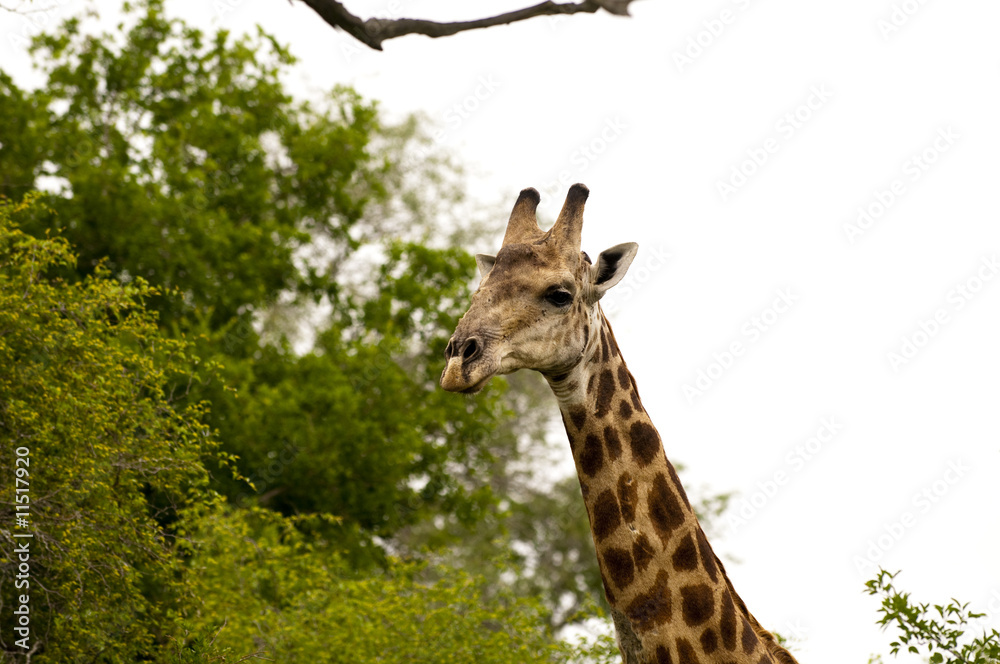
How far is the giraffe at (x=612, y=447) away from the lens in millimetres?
5762

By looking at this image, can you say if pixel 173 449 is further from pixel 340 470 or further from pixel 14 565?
pixel 340 470

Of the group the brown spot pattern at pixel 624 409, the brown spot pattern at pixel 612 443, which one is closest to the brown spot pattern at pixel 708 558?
the brown spot pattern at pixel 612 443

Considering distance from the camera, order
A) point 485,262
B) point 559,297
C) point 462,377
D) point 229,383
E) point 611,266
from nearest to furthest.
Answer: point 462,377 < point 559,297 < point 611,266 < point 485,262 < point 229,383

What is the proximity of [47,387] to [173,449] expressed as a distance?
1042mm

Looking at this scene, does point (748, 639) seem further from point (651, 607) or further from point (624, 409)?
point (624, 409)

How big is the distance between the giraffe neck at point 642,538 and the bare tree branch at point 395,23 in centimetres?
175

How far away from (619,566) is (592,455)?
0.61m

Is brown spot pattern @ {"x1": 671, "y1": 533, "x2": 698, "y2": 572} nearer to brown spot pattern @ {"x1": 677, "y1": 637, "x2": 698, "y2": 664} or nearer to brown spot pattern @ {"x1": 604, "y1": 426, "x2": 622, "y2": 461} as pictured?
brown spot pattern @ {"x1": 677, "y1": 637, "x2": 698, "y2": 664}

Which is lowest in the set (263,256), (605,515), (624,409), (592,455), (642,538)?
(642,538)

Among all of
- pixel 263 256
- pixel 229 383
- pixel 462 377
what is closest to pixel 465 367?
pixel 462 377

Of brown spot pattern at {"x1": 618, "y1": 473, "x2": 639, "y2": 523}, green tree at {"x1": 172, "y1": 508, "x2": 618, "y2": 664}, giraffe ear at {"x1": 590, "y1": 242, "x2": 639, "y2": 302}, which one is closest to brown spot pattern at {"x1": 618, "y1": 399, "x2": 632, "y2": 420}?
brown spot pattern at {"x1": 618, "y1": 473, "x2": 639, "y2": 523}

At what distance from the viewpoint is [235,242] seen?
19734mm

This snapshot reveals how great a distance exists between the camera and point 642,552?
589 centimetres

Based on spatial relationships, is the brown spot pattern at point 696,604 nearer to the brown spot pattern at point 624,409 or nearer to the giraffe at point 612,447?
the giraffe at point 612,447
